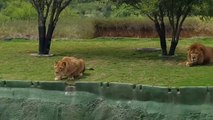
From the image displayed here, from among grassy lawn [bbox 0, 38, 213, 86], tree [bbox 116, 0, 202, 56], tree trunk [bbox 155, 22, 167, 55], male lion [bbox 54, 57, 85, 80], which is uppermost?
tree [bbox 116, 0, 202, 56]

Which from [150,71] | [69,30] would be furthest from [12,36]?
[150,71]

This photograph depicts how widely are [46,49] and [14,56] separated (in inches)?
39.0

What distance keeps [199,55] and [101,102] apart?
801 cm

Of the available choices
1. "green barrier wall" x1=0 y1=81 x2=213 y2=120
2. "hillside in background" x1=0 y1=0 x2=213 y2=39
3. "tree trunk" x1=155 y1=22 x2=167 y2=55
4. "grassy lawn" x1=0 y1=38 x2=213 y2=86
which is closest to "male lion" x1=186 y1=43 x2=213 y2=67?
"grassy lawn" x1=0 y1=38 x2=213 y2=86

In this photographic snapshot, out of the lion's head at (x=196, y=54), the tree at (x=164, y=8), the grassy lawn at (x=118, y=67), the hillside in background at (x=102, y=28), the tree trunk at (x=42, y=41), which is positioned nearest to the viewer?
the grassy lawn at (x=118, y=67)

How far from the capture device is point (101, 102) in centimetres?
426

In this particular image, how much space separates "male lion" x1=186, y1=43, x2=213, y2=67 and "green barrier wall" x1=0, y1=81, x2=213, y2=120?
7815mm

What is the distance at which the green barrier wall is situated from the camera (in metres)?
3.99

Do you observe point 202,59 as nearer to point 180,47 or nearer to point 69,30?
point 180,47

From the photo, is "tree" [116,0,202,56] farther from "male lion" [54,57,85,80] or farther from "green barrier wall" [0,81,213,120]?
"green barrier wall" [0,81,213,120]

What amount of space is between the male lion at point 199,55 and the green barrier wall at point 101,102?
25.6 feet

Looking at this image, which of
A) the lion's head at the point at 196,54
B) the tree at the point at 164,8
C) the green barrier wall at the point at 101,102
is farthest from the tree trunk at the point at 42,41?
the green barrier wall at the point at 101,102

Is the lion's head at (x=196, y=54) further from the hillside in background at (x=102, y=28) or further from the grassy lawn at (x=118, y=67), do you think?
the hillside in background at (x=102, y=28)

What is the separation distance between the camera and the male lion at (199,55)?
38.9ft
